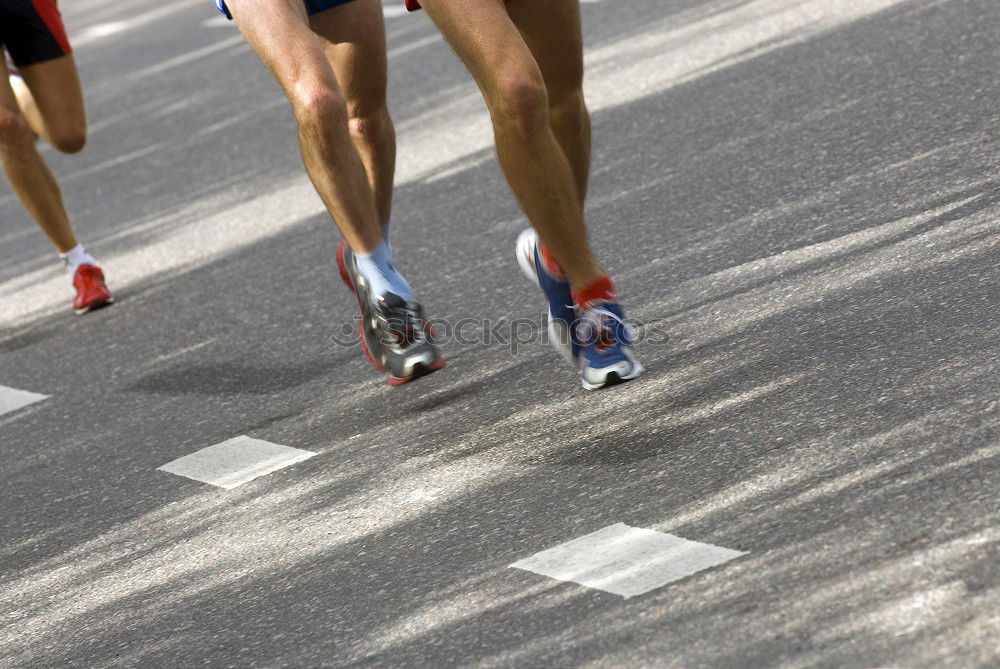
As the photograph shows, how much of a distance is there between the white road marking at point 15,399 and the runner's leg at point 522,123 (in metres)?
2.31

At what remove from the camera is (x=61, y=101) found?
7242 mm

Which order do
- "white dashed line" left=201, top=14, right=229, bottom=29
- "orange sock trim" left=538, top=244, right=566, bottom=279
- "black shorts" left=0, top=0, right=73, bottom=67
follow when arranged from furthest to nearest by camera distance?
1. "white dashed line" left=201, top=14, right=229, bottom=29
2. "black shorts" left=0, top=0, right=73, bottom=67
3. "orange sock trim" left=538, top=244, right=566, bottom=279

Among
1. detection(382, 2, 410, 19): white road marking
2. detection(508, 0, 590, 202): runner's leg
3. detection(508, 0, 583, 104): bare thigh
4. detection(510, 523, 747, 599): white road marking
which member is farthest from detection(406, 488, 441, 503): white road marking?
detection(382, 2, 410, 19): white road marking

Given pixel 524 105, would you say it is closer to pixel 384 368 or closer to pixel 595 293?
pixel 595 293

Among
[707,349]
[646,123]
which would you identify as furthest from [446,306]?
[646,123]

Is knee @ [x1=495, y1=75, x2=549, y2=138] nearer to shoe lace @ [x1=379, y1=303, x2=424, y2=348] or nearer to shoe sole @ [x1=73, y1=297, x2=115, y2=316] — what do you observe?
shoe lace @ [x1=379, y1=303, x2=424, y2=348]

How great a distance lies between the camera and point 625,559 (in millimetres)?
3582

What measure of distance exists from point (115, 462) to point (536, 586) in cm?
205

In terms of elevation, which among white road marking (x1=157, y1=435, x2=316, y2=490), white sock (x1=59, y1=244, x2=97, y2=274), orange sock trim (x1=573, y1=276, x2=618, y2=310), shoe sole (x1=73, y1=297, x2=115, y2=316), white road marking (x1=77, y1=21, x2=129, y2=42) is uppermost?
orange sock trim (x1=573, y1=276, x2=618, y2=310)

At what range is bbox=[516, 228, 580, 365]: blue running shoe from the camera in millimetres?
4711

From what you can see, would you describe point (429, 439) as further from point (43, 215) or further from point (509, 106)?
point (43, 215)

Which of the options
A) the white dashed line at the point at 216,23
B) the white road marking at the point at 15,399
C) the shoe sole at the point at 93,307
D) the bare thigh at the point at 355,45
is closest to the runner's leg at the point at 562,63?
the bare thigh at the point at 355,45

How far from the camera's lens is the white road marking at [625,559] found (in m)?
3.46

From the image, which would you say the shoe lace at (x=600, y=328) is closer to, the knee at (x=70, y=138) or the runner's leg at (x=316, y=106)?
the runner's leg at (x=316, y=106)
